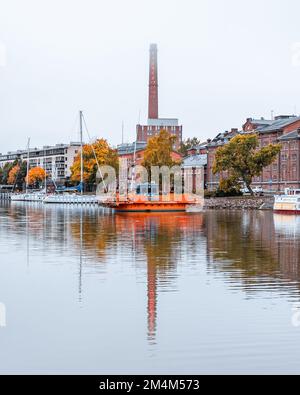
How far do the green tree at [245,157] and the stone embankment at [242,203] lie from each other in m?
3.18

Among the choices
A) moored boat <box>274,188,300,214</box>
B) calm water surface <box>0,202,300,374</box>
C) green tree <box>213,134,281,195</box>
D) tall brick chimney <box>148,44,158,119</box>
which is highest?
tall brick chimney <box>148,44,158,119</box>

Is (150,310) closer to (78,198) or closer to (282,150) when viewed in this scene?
(78,198)

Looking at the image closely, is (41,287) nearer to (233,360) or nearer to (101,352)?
(101,352)

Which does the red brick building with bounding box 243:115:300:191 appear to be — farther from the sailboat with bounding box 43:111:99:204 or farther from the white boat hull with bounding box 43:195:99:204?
the white boat hull with bounding box 43:195:99:204

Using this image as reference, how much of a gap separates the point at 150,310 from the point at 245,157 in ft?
284

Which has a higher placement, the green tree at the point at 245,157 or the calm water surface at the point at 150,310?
the green tree at the point at 245,157

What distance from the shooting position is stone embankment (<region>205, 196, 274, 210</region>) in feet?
314

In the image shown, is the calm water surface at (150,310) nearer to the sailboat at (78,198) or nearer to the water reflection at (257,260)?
the water reflection at (257,260)

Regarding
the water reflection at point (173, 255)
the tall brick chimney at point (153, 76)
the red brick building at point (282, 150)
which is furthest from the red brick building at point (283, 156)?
the water reflection at point (173, 255)

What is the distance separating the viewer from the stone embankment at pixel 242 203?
95.6m

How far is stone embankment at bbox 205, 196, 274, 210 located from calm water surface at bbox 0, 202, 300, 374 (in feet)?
213

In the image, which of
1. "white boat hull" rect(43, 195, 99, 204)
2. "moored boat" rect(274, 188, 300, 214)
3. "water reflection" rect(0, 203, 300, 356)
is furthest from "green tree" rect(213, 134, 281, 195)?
"water reflection" rect(0, 203, 300, 356)

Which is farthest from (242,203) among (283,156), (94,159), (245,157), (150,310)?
(150,310)

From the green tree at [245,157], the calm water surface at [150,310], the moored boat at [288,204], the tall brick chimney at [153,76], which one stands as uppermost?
the tall brick chimney at [153,76]
